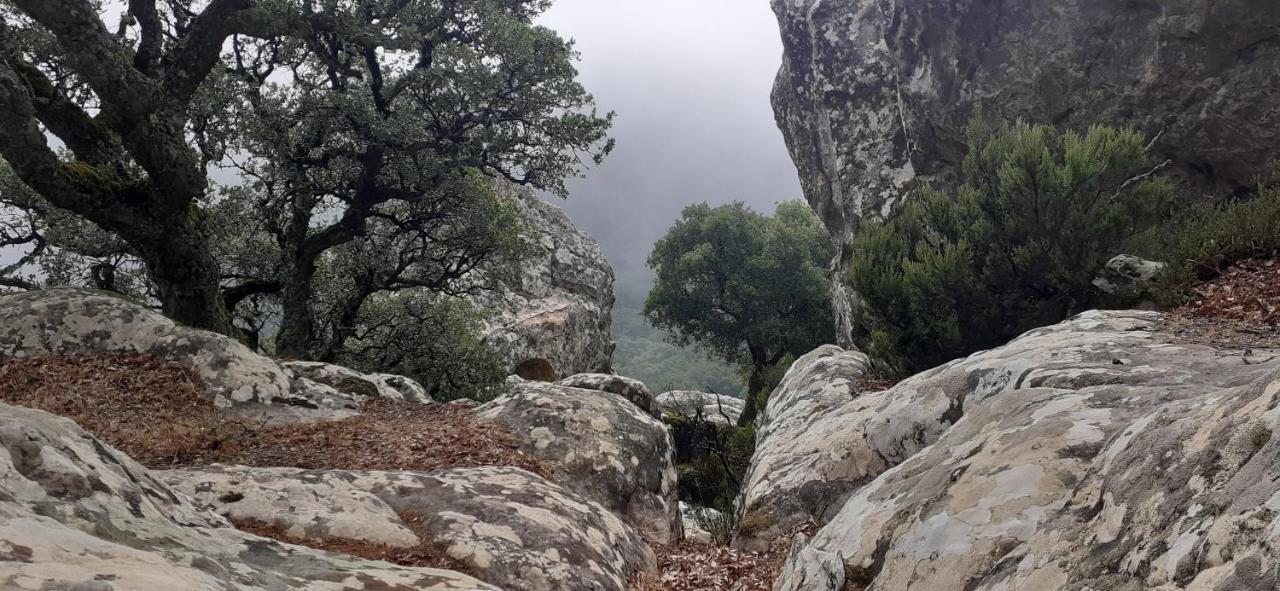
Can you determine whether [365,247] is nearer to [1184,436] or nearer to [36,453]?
[36,453]

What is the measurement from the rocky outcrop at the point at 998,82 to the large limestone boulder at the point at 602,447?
1480cm

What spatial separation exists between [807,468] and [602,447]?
3.34 m

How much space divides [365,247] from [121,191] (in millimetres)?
7658

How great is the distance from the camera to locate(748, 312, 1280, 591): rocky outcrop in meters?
2.68

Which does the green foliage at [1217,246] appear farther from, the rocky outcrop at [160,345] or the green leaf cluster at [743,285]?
the green leaf cluster at [743,285]

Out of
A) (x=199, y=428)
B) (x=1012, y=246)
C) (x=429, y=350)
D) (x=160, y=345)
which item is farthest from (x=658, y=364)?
(x=199, y=428)

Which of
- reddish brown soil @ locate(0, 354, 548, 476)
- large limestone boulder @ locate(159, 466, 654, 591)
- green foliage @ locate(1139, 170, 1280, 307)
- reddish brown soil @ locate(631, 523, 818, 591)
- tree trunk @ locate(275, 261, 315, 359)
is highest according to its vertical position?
tree trunk @ locate(275, 261, 315, 359)

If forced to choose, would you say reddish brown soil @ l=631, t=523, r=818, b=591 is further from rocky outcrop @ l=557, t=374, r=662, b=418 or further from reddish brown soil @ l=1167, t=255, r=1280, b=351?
rocky outcrop @ l=557, t=374, r=662, b=418

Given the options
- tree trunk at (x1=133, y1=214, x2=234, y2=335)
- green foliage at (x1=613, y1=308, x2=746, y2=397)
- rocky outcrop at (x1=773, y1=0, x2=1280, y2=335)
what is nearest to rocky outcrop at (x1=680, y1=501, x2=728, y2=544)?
tree trunk at (x1=133, y1=214, x2=234, y2=335)

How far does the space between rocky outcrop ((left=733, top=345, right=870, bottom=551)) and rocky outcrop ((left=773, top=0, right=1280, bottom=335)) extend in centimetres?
1175

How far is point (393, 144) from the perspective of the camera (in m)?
15.5

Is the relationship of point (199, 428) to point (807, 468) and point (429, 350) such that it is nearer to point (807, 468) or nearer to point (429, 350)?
point (807, 468)

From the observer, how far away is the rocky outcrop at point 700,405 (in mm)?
27423

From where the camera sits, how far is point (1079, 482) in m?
3.97
